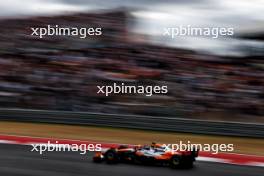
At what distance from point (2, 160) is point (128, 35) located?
26.9 feet

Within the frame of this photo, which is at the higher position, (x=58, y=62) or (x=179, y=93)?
(x=58, y=62)

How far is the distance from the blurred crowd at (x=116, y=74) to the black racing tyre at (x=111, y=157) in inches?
181

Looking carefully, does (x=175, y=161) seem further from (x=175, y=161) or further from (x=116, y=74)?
(x=116, y=74)

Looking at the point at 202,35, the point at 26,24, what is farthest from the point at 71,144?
the point at 26,24

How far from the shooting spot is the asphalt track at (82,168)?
7027 millimetres

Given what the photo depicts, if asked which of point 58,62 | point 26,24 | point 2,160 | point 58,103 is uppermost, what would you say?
point 26,24

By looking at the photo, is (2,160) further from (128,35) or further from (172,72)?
(128,35)

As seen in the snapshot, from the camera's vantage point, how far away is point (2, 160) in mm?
7926

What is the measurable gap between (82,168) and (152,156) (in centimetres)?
94

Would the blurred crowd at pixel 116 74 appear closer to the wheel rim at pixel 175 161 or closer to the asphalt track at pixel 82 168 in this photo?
the asphalt track at pixel 82 168

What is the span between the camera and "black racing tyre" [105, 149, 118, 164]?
7.54m

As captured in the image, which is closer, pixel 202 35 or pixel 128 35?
pixel 202 35

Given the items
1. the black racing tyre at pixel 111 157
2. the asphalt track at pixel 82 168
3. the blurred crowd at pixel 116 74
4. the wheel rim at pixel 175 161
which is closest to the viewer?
the asphalt track at pixel 82 168

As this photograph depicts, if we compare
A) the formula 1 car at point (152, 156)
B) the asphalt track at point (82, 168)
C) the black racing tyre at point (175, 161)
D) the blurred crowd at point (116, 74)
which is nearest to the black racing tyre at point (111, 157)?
the formula 1 car at point (152, 156)
